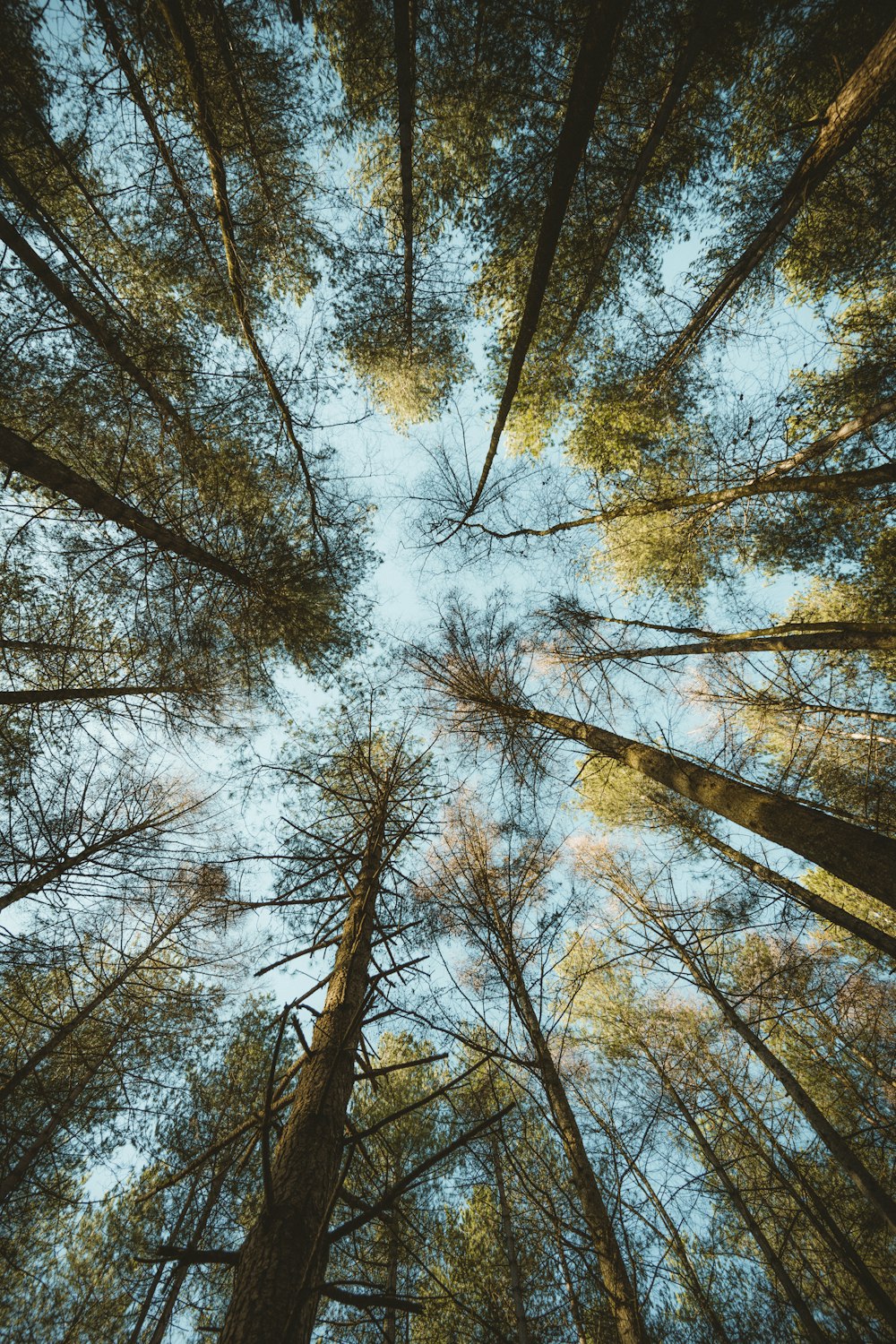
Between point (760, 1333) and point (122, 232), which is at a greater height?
point (122, 232)

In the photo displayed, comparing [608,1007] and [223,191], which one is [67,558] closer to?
[223,191]

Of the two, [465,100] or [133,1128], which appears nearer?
[465,100]

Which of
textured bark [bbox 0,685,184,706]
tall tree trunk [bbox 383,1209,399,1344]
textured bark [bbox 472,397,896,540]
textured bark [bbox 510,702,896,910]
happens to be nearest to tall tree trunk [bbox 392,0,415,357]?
textured bark [bbox 472,397,896,540]

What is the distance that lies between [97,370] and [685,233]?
643 centimetres

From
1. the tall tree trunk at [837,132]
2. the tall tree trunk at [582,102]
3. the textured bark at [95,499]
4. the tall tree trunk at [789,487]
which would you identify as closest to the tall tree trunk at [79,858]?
the textured bark at [95,499]

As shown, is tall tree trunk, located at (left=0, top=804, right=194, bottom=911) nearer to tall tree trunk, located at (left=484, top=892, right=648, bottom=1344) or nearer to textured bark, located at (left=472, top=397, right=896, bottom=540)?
tall tree trunk, located at (left=484, top=892, right=648, bottom=1344)

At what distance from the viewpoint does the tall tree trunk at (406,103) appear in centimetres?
365

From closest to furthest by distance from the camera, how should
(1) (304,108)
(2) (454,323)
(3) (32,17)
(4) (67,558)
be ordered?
(3) (32,17), (1) (304,108), (4) (67,558), (2) (454,323)

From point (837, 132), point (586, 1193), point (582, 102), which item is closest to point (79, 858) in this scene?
point (586, 1193)

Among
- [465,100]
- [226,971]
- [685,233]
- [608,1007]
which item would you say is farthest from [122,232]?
[608,1007]

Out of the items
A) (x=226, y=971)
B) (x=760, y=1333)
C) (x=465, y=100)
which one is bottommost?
(x=760, y=1333)

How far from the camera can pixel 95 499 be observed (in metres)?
3.88

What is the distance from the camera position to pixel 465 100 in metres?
4.96

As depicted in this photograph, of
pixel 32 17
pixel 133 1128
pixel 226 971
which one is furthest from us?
pixel 226 971
